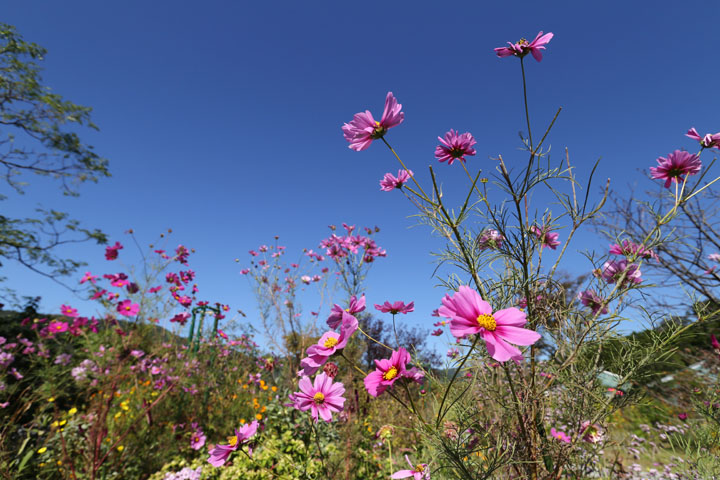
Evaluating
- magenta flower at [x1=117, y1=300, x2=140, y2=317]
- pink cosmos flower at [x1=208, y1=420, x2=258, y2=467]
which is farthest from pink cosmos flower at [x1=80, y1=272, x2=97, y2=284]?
pink cosmos flower at [x1=208, y1=420, x2=258, y2=467]

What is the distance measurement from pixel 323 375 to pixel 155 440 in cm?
282

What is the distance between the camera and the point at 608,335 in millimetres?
1021

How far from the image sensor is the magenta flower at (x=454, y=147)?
1031mm

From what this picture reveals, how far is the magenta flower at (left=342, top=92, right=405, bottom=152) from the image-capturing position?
0.92 m

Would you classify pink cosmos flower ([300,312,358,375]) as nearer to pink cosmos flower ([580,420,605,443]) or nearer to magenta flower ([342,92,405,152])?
magenta flower ([342,92,405,152])

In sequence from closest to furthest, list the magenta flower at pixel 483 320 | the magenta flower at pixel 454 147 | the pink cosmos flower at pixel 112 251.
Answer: the magenta flower at pixel 483 320 < the magenta flower at pixel 454 147 < the pink cosmos flower at pixel 112 251

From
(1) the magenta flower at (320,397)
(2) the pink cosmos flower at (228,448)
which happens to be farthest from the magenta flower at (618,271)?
(2) the pink cosmos flower at (228,448)

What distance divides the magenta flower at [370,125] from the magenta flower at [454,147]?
20cm

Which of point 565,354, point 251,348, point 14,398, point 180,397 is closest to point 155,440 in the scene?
point 180,397

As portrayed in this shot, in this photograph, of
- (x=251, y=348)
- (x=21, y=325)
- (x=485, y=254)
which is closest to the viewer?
(x=485, y=254)

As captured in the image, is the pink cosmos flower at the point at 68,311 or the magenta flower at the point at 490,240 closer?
the magenta flower at the point at 490,240

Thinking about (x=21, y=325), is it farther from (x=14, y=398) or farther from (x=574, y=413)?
(x=574, y=413)

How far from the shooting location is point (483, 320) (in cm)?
66

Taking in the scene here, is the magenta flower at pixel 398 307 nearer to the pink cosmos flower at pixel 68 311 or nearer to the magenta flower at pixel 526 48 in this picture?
the magenta flower at pixel 526 48
